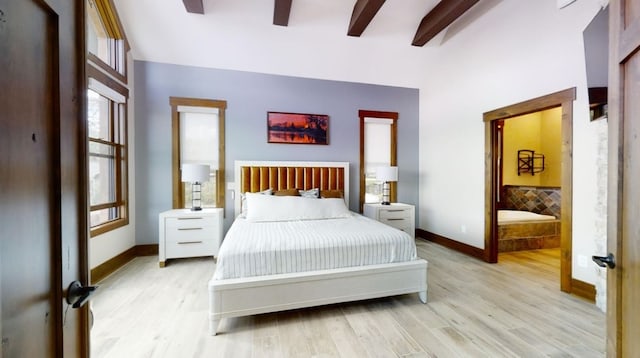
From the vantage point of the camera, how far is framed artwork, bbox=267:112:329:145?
4.18 m

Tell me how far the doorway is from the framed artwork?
241 centimetres

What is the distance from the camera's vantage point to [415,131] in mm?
4887

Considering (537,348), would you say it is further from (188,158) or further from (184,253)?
(188,158)

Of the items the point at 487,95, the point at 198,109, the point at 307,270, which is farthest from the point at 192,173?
the point at 487,95

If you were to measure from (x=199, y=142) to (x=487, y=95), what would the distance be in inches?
168

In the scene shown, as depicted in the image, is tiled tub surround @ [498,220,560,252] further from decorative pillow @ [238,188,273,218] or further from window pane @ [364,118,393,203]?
decorative pillow @ [238,188,273,218]

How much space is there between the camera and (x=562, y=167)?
2.76 m

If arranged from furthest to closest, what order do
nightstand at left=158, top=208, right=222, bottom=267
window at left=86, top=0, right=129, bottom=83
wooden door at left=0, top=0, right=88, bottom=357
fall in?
nightstand at left=158, top=208, right=222, bottom=267
window at left=86, top=0, right=129, bottom=83
wooden door at left=0, top=0, right=88, bottom=357

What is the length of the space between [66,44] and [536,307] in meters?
3.49

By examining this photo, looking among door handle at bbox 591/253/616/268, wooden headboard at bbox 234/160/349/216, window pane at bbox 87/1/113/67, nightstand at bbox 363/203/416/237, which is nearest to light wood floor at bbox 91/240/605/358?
door handle at bbox 591/253/616/268

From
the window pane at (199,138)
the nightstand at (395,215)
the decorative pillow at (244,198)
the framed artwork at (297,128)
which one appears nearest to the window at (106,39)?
the window pane at (199,138)

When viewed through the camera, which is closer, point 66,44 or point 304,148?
point 66,44

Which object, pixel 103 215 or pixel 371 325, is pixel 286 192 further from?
pixel 103 215

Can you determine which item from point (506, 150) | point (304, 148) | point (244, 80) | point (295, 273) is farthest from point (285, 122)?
point (506, 150)
